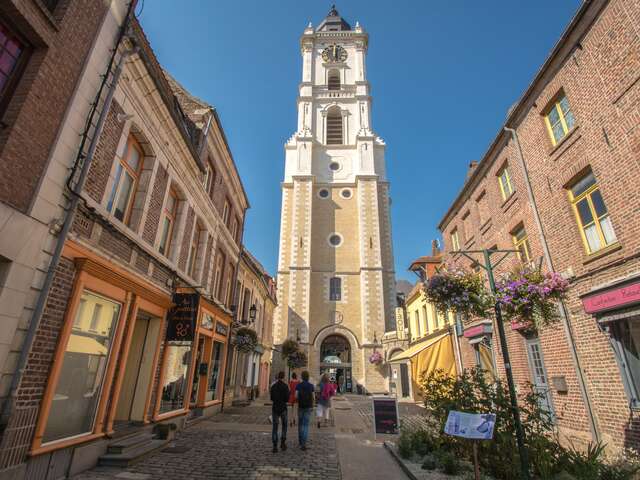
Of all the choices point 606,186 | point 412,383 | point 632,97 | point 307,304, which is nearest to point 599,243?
point 606,186

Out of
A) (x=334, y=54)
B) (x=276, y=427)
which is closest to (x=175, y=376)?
(x=276, y=427)

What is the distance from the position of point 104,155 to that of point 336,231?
2621 cm

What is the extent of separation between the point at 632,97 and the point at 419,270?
18718 millimetres

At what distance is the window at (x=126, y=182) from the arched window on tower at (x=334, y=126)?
31102 millimetres

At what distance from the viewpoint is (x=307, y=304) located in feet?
92.7

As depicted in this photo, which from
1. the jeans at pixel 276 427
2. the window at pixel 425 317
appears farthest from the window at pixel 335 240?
the jeans at pixel 276 427

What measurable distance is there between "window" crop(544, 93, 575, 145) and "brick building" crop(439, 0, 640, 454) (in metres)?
0.03

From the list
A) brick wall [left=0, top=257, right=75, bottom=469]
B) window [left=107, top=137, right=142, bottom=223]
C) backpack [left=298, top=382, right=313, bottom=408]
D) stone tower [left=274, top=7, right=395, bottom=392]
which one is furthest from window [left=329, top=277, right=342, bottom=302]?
brick wall [left=0, top=257, right=75, bottom=469]

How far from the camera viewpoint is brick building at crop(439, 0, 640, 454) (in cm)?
707

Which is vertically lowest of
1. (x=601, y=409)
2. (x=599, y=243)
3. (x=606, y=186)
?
(x=601, y=409)

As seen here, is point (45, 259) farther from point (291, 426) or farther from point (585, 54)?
point (585, 54)

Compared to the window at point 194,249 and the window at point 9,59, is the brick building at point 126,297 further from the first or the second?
the window at point 9,59

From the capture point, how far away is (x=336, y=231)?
31953 mm

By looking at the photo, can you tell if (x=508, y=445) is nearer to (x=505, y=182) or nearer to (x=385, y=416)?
(x=385, y=416)
